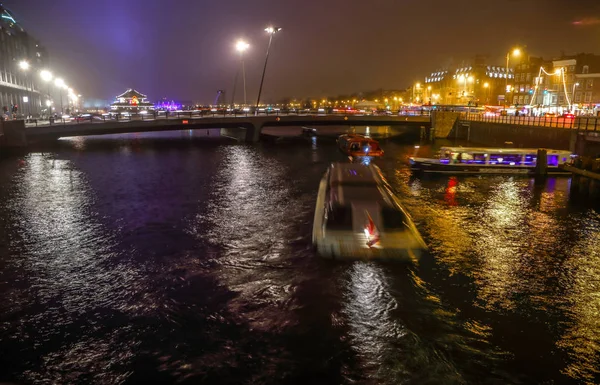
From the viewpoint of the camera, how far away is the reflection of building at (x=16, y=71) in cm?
Answer: 9200

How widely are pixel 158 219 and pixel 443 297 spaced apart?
1445cm

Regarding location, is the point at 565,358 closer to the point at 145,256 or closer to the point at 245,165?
the point at 145,256

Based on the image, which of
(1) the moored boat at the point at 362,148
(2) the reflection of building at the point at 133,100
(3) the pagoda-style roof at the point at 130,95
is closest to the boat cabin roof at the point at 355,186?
(1) the moored boat at the point at 362,148

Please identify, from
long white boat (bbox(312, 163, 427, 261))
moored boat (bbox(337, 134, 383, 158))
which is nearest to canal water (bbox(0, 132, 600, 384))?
long white boat (bbox(312, 163, 427, 261))

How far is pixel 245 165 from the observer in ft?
133

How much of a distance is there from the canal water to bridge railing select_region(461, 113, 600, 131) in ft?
63.3

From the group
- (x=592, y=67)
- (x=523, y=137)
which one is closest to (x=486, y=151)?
(x=523, y=137)

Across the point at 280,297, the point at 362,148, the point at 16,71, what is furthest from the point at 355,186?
the point at 16,71

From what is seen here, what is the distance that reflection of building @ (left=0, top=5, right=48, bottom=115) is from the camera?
92.0 meters

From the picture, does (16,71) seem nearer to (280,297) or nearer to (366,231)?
(280,297)

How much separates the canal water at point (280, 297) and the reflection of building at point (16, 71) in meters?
82.7

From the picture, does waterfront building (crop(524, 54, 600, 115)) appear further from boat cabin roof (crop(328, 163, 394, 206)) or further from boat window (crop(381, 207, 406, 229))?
boat window (crop(381, 207, 406, 229))

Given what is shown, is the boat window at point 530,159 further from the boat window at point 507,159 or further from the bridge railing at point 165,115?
the bridge railing at point 165,115

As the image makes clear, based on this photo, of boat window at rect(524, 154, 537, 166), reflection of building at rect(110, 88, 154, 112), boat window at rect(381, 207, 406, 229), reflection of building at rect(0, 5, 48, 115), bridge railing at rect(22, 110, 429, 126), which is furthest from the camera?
reflection of building at rect(110, 88, 154, 112)
